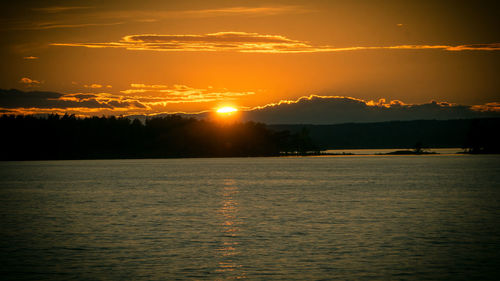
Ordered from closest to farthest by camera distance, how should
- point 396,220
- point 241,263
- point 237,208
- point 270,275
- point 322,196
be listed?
point 270,275, point 241,263, point 396,220, point 237,208, point 322,196

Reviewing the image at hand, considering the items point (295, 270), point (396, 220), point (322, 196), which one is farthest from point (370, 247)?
point (322, 196)

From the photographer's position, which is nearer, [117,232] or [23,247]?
[23,247]

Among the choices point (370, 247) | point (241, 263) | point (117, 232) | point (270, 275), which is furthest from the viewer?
point (117, 232)

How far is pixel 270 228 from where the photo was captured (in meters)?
44.3

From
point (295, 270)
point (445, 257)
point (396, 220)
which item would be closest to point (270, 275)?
point (295, 270)

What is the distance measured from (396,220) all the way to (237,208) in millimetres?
18739

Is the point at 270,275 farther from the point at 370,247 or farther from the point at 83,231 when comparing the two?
the point at 83,231

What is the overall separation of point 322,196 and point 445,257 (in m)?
44.5

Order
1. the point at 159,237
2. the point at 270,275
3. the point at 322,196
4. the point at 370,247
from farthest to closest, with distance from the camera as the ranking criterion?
the point at 322,196
the point at 159,237
the point at 370,247
the point at 270,275

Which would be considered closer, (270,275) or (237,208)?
(270,275)

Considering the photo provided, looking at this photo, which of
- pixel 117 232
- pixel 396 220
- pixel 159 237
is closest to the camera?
pixel 159 237

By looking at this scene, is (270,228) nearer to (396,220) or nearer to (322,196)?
(396,220)

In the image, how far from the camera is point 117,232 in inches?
1692

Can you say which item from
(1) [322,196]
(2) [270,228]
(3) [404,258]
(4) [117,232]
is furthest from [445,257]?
(1) [322,196]
